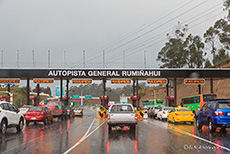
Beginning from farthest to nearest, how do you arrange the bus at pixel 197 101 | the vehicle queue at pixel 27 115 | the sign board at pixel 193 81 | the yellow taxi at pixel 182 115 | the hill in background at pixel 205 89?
the hill in background at pixel 205 89
the sign board at pixel 193 81
the bus at pixel 197 101
the yellow taxi at pixel 182 115
the vehicle queue at pixel 27 115

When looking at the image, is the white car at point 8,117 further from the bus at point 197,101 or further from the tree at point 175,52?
the tree at point 175,52

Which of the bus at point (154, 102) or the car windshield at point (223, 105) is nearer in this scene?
the car windshield at point (223, 105)

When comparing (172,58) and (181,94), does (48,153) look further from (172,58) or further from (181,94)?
(172,58)

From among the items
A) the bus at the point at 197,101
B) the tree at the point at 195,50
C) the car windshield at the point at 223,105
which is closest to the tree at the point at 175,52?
the tree at the point at 195,50

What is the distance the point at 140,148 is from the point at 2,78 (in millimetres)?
34768

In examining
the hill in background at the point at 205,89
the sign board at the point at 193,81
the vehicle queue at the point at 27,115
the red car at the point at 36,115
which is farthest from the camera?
the hill in background at the point at 205,89

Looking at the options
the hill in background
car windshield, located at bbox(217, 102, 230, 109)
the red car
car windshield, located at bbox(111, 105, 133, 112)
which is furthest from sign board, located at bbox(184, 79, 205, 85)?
car windshield, located at bbox(217, 102, 230, 109)

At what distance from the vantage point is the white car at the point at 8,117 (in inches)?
612

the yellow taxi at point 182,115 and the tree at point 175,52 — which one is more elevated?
the tree at point 175,52

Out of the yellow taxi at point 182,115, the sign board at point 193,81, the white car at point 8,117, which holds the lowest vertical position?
the yellow taxi at point 182,115

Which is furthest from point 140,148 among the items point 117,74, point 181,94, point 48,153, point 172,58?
point 172,58

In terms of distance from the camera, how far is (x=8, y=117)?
1620cm

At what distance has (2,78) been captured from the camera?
134ft

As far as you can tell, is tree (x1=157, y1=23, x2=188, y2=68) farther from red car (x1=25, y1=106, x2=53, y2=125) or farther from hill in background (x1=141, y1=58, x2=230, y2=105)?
red car (x1=25, y1=106, x2=53, y2=125)
